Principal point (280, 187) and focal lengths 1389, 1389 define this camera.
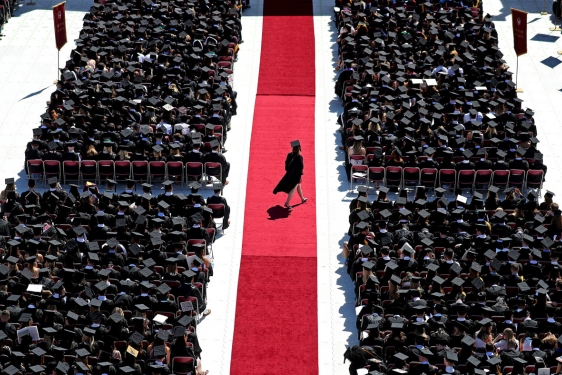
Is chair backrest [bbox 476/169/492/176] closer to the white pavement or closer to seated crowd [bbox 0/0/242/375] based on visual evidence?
the white pavement

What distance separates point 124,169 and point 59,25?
271 inches

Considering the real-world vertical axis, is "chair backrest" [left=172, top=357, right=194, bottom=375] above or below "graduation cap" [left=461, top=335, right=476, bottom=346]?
below

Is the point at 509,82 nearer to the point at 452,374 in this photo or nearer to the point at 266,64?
the point at 266,64

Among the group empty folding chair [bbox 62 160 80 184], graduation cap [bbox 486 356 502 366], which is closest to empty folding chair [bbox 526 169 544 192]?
graduation cap [bbox 486 356 502 366]

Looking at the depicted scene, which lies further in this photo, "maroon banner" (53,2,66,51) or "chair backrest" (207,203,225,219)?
"maroon banner" (53,2,66,51)

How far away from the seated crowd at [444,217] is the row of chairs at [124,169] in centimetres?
336

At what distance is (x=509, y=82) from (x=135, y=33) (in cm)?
993

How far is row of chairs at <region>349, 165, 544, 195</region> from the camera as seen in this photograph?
1158 inches

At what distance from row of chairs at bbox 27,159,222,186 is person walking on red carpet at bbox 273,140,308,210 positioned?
1.49 m

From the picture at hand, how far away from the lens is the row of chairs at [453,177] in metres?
29.4

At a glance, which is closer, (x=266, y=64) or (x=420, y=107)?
(x=420, y=107)

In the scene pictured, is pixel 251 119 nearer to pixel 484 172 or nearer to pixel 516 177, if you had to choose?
pixel 484 172

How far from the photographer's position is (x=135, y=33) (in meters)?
36.5

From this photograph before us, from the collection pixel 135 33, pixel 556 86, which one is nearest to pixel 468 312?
pixel 556 86
